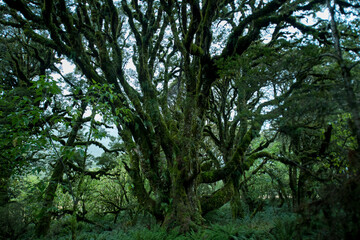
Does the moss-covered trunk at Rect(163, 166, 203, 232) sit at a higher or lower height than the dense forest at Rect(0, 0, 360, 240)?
lower

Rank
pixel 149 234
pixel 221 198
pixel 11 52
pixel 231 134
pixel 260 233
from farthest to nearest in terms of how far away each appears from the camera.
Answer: pixel 231 134 < pixel 11 52 < pixel 221 198 < pixel 149 234 < pixel 260 233

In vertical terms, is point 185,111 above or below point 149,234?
above

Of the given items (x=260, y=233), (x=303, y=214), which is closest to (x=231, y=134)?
(x=260, y=233)

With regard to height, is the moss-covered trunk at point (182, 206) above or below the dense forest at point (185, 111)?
below

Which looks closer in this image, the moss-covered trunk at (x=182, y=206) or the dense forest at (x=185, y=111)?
the dense forest at (x=185, y=111)

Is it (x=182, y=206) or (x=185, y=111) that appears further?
(x=185, y=111)

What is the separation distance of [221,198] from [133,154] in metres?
4.01

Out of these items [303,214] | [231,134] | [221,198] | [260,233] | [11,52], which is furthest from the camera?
[231,134]

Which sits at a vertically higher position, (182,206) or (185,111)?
(185,111)

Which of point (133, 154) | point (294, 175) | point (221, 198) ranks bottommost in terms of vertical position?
point (221, 198)

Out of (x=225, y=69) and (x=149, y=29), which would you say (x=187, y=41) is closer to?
(x=225, y=69)

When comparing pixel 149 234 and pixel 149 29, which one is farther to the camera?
pixel 149 29

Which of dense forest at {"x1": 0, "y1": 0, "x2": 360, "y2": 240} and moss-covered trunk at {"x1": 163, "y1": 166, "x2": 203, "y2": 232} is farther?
moss-covered trunk at {"x1": 163, "y1": 166, "x2": 203, "y2": 232}

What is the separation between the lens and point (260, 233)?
4867mm
